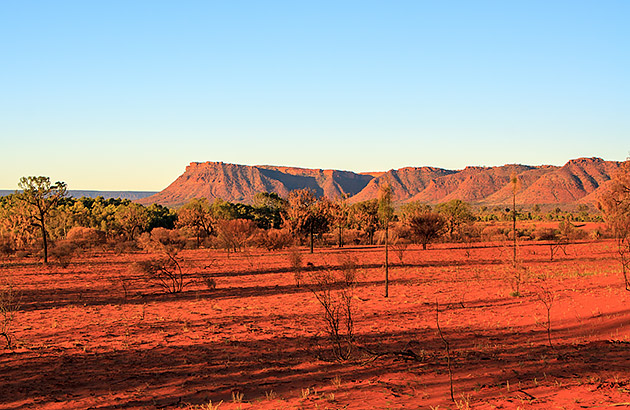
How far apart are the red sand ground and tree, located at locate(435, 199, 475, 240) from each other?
32.4m

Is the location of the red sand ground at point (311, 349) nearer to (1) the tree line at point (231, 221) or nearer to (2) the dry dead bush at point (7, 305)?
(2) the dry dead bush at point (7, 305)

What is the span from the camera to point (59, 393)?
8.02 metres

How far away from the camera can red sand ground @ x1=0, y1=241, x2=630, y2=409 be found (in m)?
7.42

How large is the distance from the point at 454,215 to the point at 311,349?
4866 cm

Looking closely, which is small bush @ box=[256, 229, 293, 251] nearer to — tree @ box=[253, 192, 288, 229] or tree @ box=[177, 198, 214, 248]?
tree @ box=[177, 198, 214, 248]

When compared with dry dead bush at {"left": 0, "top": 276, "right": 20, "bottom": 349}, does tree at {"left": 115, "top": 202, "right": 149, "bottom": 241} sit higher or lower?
higher

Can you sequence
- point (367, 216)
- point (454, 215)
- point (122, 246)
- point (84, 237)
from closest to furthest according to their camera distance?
point (122, 246), point (84, 237), point (454, 215), point (367, 216)

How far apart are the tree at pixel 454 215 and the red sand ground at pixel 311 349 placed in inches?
1276

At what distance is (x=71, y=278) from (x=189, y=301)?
11.5 meters

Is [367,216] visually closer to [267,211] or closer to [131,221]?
[267,211]

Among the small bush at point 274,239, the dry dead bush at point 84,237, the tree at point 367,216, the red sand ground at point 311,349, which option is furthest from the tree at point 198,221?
the red sand ground at point 311,349

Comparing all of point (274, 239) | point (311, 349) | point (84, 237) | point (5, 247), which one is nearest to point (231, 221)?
point (274, 239)

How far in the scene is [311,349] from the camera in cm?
1084

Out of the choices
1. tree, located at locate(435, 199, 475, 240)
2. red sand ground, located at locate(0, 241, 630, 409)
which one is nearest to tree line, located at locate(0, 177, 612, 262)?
tree, located at locate(435, 199, 475, 240)
